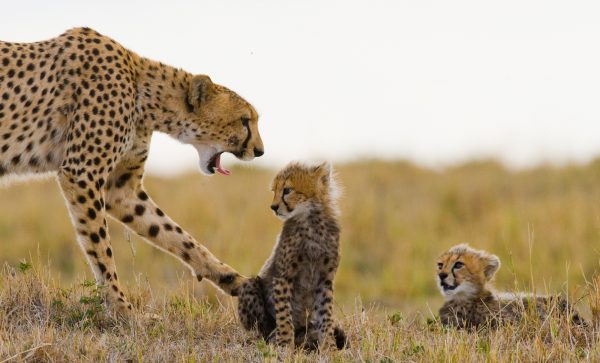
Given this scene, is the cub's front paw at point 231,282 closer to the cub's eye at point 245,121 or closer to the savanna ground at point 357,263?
the savanna ground at point 357,263

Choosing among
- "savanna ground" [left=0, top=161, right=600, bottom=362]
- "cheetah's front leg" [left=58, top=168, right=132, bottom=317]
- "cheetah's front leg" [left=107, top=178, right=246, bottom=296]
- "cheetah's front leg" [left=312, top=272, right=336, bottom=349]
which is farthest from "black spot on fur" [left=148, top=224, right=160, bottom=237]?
"cheetah's front leg" [left=312, top=272, right=336, bottom=349]

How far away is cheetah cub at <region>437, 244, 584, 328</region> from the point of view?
16.8 feet

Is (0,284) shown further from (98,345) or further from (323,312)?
(323,312)

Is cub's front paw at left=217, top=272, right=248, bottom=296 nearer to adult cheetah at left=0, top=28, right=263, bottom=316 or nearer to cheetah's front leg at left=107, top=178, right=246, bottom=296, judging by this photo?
adult cheetah at left=0, top=28, right=263, bottom=316

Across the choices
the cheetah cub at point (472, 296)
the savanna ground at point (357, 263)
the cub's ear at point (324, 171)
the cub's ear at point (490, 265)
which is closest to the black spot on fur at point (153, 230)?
the savanna ground at point (357, 263)

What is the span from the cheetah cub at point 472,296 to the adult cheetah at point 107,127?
1046mm

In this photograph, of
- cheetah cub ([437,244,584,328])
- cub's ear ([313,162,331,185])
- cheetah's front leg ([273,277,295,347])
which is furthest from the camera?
cheetah cub ([437,244,584,328])

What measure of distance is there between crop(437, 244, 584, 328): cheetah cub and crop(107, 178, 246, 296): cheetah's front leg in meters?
1.20

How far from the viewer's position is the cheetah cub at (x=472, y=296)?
513 centimetres

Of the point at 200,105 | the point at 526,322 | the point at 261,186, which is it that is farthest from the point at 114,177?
the point at 261,186

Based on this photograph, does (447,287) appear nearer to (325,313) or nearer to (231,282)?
(325,313)

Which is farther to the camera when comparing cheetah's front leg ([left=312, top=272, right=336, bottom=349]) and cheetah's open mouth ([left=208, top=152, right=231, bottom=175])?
cheetah's open mouth ([left=208, top=152, right=231, bottom=175])

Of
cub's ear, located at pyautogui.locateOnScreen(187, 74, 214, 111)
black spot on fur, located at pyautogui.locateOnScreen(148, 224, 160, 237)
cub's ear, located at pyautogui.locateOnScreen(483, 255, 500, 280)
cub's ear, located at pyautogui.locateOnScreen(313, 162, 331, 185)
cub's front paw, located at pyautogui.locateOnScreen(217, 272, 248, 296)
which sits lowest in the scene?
cub's front paw, located at pyautogui.locateOnScreen(217, 272, 248, 296)

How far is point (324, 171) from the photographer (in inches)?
189
